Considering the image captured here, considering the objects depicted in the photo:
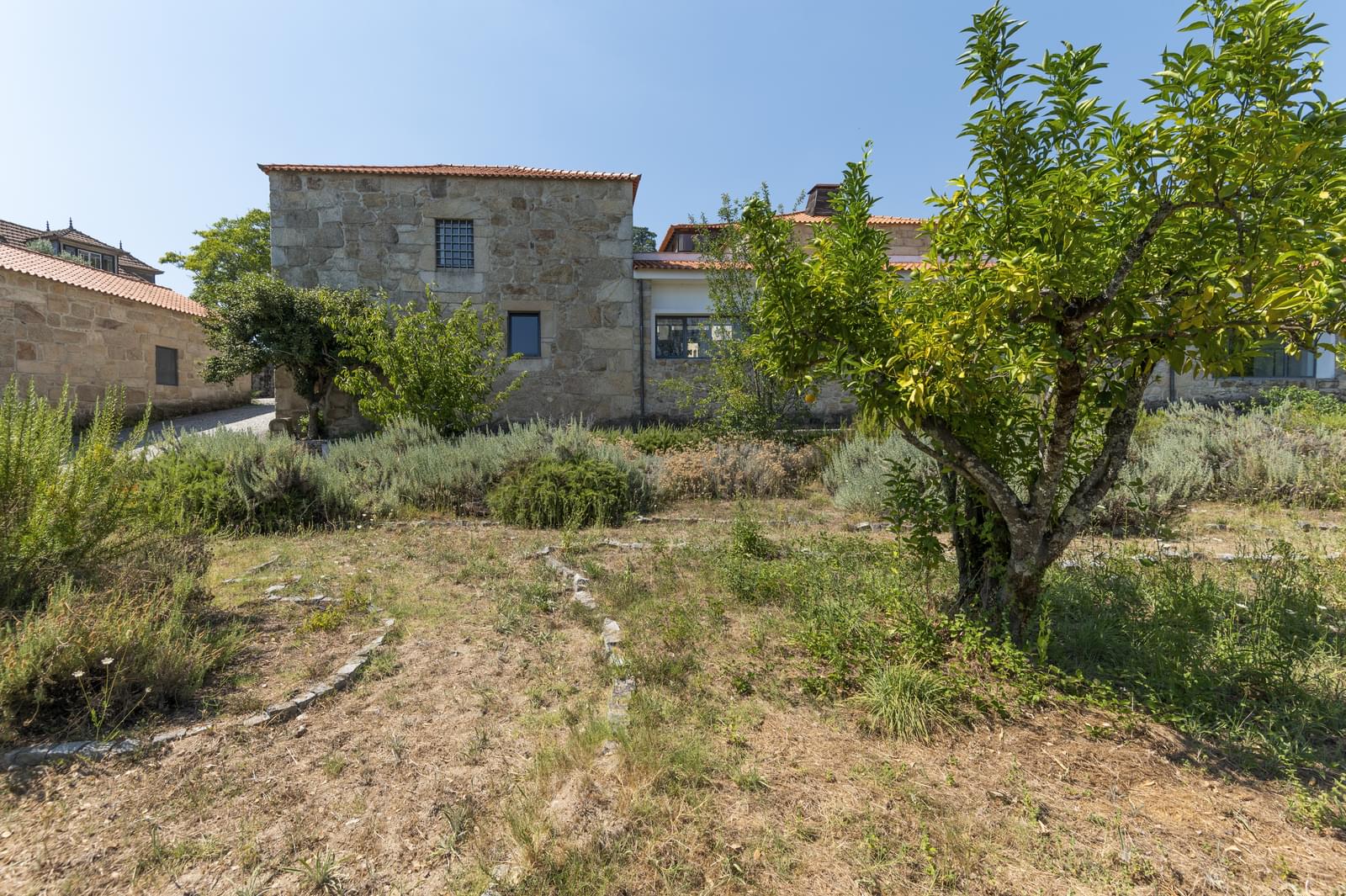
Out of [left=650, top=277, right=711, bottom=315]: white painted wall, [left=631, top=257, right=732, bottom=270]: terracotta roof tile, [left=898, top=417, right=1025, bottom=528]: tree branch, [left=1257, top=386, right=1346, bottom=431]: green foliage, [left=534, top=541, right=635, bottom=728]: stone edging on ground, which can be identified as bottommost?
[left=534, top=541, right=635, bottom=728]: stone edging on ground

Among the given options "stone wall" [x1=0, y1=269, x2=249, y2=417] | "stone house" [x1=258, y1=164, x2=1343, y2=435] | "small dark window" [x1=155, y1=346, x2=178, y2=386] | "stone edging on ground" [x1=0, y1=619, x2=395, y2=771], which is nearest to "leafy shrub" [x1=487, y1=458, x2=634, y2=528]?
"stone edging on ground" [x1=0, y1=619, x2=395, y2=771]

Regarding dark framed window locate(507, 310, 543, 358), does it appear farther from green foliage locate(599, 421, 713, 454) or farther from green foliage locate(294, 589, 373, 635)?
green foliage locate(294, 589, 373, 635)

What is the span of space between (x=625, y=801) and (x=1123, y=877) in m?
1.46

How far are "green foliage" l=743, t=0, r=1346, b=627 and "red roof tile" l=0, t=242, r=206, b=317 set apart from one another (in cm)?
1691

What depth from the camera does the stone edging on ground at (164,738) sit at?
2326 millimetres

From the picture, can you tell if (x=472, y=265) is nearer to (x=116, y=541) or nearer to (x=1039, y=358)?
(x=116, y=541)

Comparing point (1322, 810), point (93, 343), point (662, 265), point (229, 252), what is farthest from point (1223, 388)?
point (229, 252)

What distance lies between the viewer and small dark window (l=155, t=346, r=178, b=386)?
52.6 ft

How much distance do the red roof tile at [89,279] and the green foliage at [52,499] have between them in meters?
13.3

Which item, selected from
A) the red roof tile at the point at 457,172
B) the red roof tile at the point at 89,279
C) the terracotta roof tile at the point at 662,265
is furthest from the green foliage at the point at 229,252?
the terracotta roof tile at the point at 662,265

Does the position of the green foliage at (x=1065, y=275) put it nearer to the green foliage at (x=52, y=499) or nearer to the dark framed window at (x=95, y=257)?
the green foliage at (x=52, y=499)

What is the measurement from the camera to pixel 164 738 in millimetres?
2484

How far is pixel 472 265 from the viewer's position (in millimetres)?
13867

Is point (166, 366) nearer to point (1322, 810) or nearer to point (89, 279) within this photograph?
point (89, 279)
